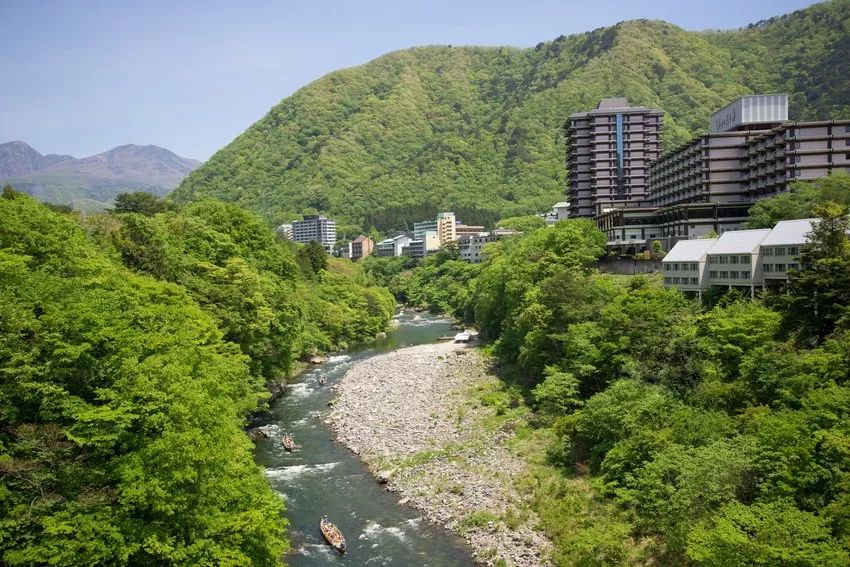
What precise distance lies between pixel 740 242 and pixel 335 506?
25512mm

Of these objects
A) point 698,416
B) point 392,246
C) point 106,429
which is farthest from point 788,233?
point 392,246

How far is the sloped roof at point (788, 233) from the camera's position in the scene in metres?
30.4

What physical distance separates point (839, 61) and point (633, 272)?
414 feet

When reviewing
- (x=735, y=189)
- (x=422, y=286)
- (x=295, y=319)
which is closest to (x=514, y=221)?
(x=422, y=286)

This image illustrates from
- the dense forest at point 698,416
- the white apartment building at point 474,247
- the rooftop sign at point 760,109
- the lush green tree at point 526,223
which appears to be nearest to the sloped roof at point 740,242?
the dense forest at point 698,416

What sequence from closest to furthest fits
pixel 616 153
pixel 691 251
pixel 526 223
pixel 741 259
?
pixel 741 259, pixel 691 251, pixel 616 153, pixel 526 223

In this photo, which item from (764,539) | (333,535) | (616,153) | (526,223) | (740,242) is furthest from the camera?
(526,223)

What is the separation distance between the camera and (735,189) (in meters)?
57.8

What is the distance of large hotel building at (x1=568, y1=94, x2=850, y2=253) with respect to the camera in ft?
159

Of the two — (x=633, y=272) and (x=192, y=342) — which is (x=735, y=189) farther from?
(x=192, y=342)

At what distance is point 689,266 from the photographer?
3669cm

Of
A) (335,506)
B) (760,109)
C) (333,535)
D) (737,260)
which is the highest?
(760,109)

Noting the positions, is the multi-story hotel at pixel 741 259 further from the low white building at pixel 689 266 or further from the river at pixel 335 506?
the river at pixel 335 506

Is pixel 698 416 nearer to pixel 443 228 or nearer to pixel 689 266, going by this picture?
pixel 689 266
